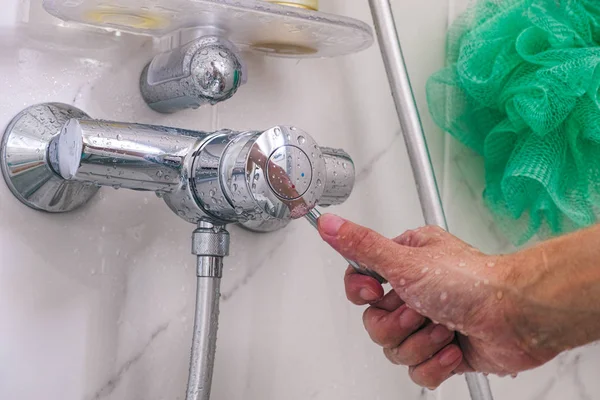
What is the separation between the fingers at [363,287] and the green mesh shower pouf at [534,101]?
0.27 meters

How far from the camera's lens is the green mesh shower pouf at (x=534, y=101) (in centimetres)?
78

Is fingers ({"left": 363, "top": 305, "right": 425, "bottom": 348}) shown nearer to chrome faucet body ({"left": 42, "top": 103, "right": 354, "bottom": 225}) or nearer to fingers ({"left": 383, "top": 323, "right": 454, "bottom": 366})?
fingers ({"left": 383, "top": 323, "right": 454, "bottom": 366})

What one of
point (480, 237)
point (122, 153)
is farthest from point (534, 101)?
point (122, 153)

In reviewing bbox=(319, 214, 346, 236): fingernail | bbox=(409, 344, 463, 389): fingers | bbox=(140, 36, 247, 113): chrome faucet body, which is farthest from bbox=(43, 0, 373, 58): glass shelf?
bbox=(409, 344, 463, 389): fingers

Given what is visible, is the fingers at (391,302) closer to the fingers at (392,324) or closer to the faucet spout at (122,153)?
the fingers at (392,324)

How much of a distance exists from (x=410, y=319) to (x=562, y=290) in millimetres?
133

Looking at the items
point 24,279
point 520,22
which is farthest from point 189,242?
point 520,22

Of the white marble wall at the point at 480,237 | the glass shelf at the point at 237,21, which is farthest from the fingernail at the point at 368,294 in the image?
the white marble wall at the point at 480,237

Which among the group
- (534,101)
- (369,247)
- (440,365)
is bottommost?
(440,365)

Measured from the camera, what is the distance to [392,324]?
0.65 metres

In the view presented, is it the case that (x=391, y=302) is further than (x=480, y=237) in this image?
No

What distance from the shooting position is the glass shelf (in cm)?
60

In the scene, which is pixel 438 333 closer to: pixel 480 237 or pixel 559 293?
pixel 559 293

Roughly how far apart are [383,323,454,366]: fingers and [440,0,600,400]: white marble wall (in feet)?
0.88
